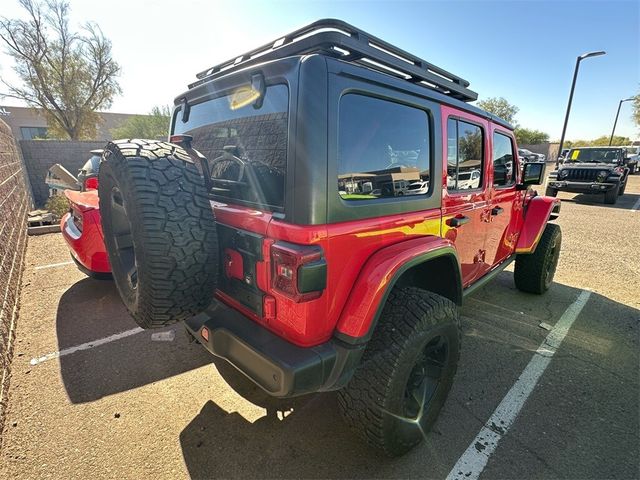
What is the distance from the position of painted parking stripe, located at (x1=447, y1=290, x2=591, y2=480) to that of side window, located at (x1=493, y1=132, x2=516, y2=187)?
157 centimetres

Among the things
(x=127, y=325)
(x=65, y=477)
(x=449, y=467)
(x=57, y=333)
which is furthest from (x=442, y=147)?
(x=57, y=333)

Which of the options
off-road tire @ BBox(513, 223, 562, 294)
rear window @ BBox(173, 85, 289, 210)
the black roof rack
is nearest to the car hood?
off-road tire @ BBox(513, 223, 562, 294)

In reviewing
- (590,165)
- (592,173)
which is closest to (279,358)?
(592,173)

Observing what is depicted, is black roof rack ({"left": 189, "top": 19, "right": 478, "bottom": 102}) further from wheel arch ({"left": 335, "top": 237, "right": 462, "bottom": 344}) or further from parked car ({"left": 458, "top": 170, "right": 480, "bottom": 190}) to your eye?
wheel arch ({"left": 335, "top": 237, "right": 462, "bottom": 344})

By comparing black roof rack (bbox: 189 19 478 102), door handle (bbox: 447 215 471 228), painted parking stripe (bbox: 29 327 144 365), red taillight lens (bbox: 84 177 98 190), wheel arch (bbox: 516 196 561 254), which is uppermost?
black roof rack (bbox: 189 19 478 102)

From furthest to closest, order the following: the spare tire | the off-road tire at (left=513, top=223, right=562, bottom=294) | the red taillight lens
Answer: the red taillight lens < the off-road tire at (left=513, top=223, right=562, bottom=294) < the spare tire

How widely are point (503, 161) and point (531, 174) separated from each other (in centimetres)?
43

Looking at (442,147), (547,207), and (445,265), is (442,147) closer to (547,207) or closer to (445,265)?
(445,265)

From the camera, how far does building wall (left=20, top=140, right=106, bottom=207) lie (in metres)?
10.7

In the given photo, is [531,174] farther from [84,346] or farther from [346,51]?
[84,346]

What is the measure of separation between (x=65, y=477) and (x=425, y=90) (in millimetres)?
3069

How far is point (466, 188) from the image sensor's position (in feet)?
8.34

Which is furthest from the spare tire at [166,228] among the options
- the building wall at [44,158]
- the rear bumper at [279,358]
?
the building wall at [44,158]

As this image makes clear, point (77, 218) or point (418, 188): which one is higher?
point (418, 188)
